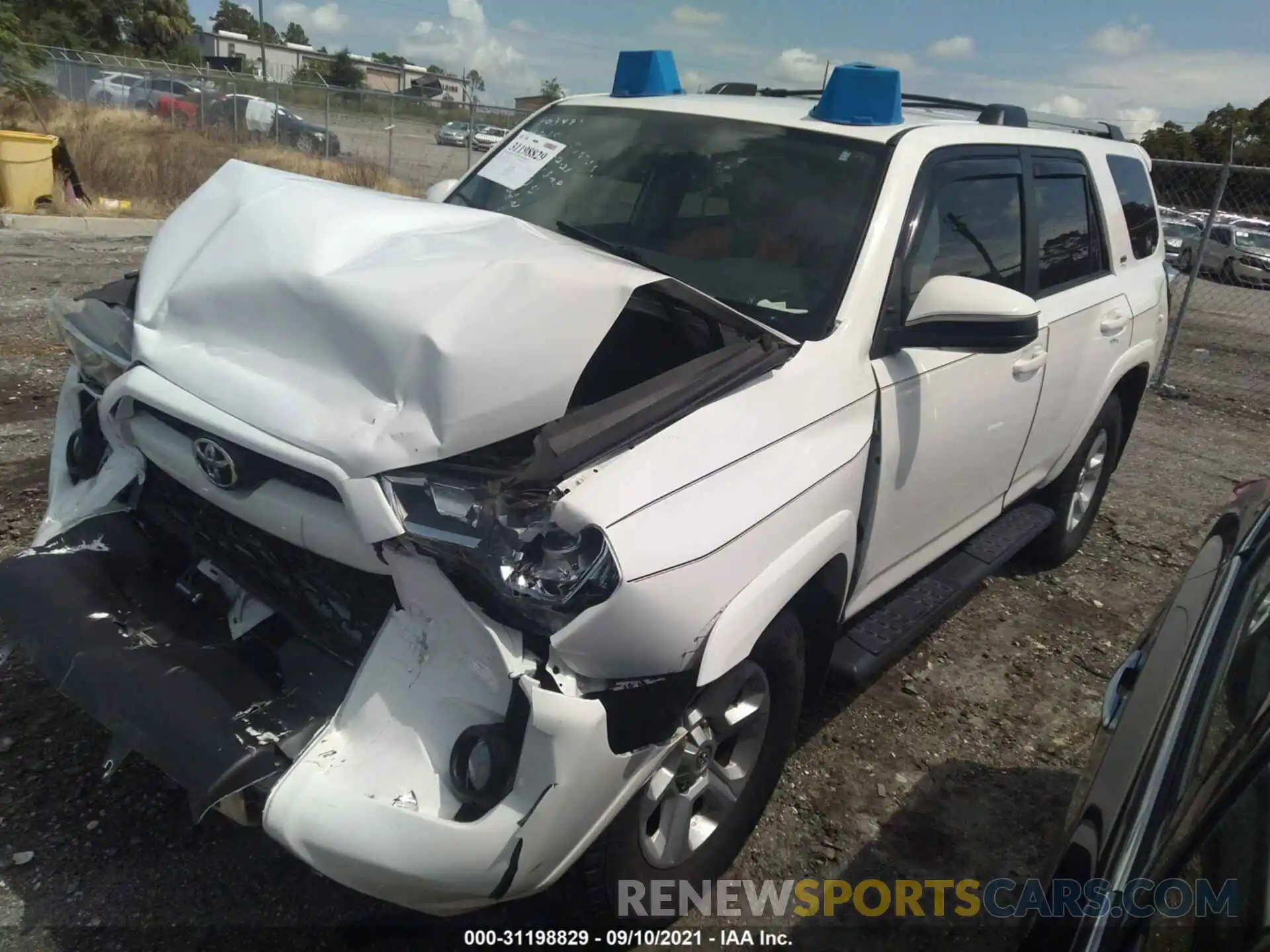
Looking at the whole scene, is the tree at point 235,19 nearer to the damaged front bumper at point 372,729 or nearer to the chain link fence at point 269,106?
the chain link fence at point 269,106

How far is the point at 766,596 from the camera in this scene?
84.9 inches

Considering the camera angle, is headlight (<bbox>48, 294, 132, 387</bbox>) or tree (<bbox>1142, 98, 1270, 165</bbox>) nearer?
headlight (<bbox>48, 294, 132, 387</bbox>)

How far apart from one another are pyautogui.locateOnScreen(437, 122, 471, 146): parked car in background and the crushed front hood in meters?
22.5

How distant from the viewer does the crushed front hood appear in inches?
77.6

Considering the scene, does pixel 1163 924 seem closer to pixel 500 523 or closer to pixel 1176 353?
pixel 500 523

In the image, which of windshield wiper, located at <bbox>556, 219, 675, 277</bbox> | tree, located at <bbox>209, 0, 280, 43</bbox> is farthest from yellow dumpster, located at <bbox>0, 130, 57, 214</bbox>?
tree, located at <bbox>209, 0, 280, 43</bbox>

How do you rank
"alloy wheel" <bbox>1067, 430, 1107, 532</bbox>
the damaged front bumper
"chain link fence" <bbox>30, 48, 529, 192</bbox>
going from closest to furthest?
the damaged front bumper
"alloy wheel" <bbox>1067, 430, 1107, 532</bbox>
"chain link fence" <bbox>30, 48, 529, 192</bbox>

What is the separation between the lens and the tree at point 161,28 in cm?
4697

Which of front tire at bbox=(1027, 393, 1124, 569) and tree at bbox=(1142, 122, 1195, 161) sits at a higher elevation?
tree at bbox=(1142, 122, 1195, 161)

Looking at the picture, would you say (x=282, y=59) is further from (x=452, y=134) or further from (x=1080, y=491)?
(x=1080, y=491)

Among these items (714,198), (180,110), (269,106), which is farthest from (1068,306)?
(180,110)

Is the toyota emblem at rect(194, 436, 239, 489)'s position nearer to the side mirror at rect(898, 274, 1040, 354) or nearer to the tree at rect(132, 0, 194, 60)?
the side mirror at rect(898, 274, 1040, 354)

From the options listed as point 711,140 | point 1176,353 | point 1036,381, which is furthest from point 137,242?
point 1176,353

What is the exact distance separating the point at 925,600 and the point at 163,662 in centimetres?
237
